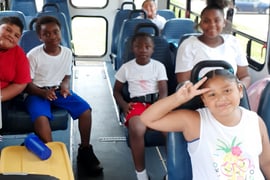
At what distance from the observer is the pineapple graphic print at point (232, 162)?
194cm

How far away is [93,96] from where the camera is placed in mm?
5801

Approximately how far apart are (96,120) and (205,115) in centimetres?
290

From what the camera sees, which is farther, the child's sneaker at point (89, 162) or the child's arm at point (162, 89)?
the child's sneaker at point (89, 162)

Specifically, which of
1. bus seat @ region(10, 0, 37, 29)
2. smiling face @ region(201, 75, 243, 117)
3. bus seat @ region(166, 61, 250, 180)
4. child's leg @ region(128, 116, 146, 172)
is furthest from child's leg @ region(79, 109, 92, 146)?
bus seat @ region(10, 0, 37, 29)

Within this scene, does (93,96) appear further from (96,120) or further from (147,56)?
(147,56)

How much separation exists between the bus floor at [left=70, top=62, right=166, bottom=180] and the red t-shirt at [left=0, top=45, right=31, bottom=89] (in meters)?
0.88

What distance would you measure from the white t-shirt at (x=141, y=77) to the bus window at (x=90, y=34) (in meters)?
4.70

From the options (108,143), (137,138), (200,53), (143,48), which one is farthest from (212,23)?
(108,143)

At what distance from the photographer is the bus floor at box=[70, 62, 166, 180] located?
3.56 meters

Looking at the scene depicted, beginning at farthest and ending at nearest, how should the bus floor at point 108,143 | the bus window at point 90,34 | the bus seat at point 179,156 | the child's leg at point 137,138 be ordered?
the bus window at point 90,34
the bus floor at point 108,143
the child's leg at point 137,138
the bus seat at point 179,156

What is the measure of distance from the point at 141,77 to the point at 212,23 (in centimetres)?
64

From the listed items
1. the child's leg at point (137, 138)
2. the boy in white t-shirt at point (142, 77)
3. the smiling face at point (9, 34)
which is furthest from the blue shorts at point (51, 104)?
the child's leg at point (137, 138)

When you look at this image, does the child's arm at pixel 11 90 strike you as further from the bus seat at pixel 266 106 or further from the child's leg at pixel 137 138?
the bus seat at pixel 266 106

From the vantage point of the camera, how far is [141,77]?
132 inches
